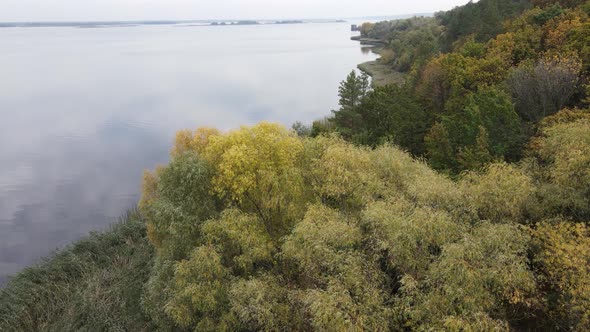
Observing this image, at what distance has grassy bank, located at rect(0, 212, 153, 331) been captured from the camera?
79.4 feet

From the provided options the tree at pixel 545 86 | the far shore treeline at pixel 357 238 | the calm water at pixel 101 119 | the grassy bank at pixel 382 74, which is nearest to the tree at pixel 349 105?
the far shore treeline at pixel 357 238

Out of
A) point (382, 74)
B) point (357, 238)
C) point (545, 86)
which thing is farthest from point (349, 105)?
point (382, 74)

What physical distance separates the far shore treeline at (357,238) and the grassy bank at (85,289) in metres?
0.11

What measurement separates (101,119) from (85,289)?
150 feet

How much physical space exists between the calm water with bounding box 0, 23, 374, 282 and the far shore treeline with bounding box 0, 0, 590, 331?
666 centimetres

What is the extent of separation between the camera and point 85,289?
88.2ft

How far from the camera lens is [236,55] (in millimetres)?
152875

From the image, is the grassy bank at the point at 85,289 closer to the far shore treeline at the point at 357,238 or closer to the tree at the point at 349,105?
the far shore treeline at the point at 357,238

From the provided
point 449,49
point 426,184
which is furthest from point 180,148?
point 449,49

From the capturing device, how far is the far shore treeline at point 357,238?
15.4 meters

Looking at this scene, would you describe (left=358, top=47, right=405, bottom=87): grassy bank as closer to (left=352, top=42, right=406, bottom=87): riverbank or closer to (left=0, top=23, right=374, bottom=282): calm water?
(left=352, top=42, right=406, bottom=87): riverbank

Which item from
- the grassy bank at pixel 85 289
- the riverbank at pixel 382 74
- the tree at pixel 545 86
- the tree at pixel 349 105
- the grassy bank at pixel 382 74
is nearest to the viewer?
the grassy bank at pixel 85 289

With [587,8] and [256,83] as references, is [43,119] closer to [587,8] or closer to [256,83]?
[256,83]

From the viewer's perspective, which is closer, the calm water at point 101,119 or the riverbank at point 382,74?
the calm water at point 101,119
